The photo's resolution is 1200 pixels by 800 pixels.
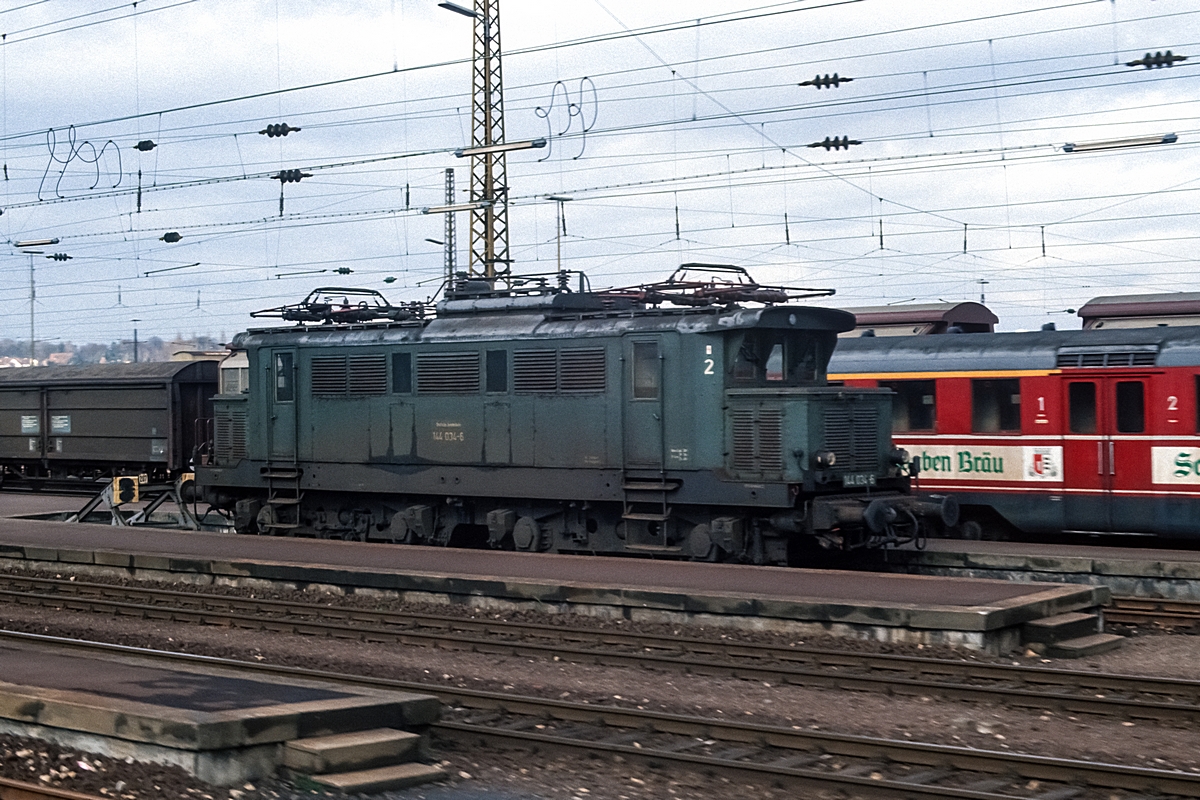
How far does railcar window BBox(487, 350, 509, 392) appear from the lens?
18891 millimetres

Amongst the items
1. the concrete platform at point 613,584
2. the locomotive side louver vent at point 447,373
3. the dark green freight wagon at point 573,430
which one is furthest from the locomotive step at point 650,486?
the locomotive side louver vent at point 447,373

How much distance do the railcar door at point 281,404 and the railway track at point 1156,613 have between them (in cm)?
1272

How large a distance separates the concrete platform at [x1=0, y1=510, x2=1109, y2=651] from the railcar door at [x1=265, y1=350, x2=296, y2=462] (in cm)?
155

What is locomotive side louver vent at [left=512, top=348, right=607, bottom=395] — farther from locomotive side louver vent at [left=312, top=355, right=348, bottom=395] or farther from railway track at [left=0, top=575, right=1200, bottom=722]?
railway track at [left=0, top=575, right=1200, bottom=722]

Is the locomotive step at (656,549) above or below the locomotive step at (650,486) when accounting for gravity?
below

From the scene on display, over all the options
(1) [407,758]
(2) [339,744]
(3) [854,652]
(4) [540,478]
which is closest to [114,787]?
(2) [339,744]

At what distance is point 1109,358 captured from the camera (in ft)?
62.0

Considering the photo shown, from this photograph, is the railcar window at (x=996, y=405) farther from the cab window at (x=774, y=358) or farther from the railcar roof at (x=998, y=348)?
the cab window at (x=774, y=358)

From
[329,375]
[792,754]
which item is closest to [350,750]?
[792,754]

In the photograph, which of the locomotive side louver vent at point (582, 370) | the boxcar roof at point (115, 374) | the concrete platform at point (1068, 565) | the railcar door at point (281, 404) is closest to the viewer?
A: the concrete platform at point (1068, 565)

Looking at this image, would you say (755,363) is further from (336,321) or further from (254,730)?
(254,730)

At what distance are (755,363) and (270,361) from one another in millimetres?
8812

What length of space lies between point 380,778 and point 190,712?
132 cm

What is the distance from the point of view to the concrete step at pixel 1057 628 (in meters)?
12.8
